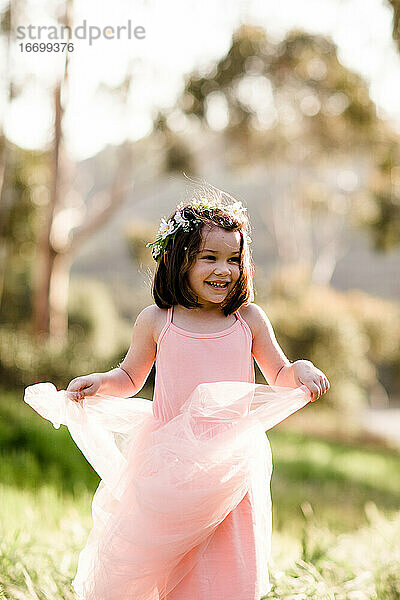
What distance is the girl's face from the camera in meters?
2.48

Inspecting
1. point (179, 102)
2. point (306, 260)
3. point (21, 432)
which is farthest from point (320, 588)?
point (306, 260)

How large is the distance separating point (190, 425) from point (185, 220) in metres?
0.64

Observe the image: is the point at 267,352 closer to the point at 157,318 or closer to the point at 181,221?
the point at 157,318

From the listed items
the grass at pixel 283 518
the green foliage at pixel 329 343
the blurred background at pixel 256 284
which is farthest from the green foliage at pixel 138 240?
the grass at pixel 283 518

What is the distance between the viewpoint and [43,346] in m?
11.2

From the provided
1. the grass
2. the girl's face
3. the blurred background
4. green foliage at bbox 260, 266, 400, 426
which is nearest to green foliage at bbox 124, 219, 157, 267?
the blurred background

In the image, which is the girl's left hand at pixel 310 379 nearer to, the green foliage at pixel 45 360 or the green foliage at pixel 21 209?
the green foliage at pixel 45 360

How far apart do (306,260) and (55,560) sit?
70.6 feet

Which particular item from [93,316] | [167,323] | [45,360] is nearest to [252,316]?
[167,323]

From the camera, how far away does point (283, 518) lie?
5988 mm

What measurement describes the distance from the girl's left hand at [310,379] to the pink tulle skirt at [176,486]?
0.03m

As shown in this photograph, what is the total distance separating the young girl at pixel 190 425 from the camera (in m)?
2.35

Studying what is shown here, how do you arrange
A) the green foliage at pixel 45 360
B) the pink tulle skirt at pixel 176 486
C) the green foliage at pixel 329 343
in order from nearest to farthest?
the pink tulle skirt at pixel 176 486 < the green foliage at pixel 45 360 < the green foliage at pixel 329 343

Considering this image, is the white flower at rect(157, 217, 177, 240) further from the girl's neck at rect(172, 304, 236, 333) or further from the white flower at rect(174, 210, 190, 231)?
the girl's neck at rect(172, 304, 236, 333)
